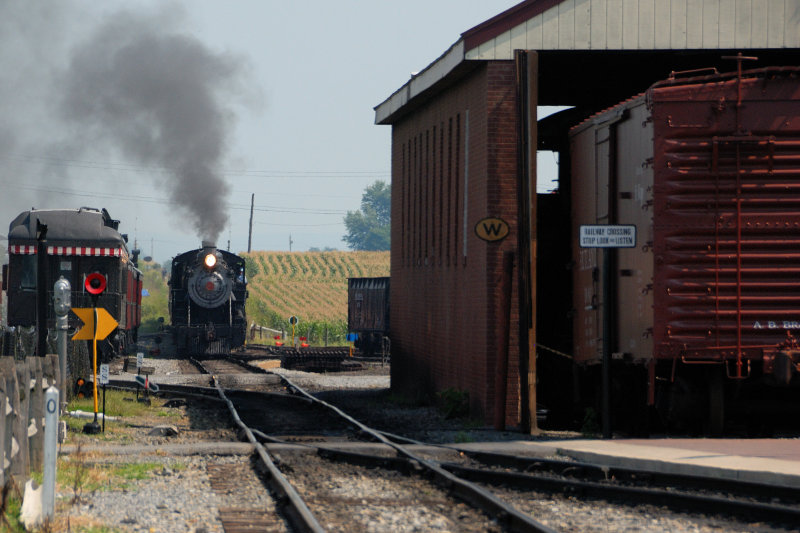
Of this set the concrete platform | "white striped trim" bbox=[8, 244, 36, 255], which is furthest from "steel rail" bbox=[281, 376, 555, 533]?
"white striped trim" bbox=[8, 244, 36, 255]

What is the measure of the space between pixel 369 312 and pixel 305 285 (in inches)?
2514

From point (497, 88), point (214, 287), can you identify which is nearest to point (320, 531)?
point (497, 88)

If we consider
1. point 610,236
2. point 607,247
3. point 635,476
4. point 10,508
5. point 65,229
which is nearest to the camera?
point 10,508

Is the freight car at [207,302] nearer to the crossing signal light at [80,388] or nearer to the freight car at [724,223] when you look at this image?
the crossing signal light at [80,388]

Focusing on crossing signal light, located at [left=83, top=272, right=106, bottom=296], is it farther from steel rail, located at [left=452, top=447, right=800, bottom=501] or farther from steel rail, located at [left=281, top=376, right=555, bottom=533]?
steel rail, located at [left=452, top=447, right=800, bottom=501]

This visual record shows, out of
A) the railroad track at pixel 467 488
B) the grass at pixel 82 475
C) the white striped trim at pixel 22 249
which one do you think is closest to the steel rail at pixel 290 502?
the railroad track at pixel 467 488

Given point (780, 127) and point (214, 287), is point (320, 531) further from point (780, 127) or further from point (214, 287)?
point (214, 287)

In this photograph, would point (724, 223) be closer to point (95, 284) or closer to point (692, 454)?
point (692, 454)

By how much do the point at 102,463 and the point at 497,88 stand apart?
8.44 m

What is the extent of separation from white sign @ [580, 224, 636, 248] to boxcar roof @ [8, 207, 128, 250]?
1885 centimetres

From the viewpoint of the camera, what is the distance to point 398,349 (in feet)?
89.0

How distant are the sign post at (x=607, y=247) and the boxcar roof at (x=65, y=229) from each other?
18.4 m

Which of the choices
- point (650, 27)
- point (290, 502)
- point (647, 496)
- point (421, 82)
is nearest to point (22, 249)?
point (421, 82)

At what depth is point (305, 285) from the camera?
112750mm
